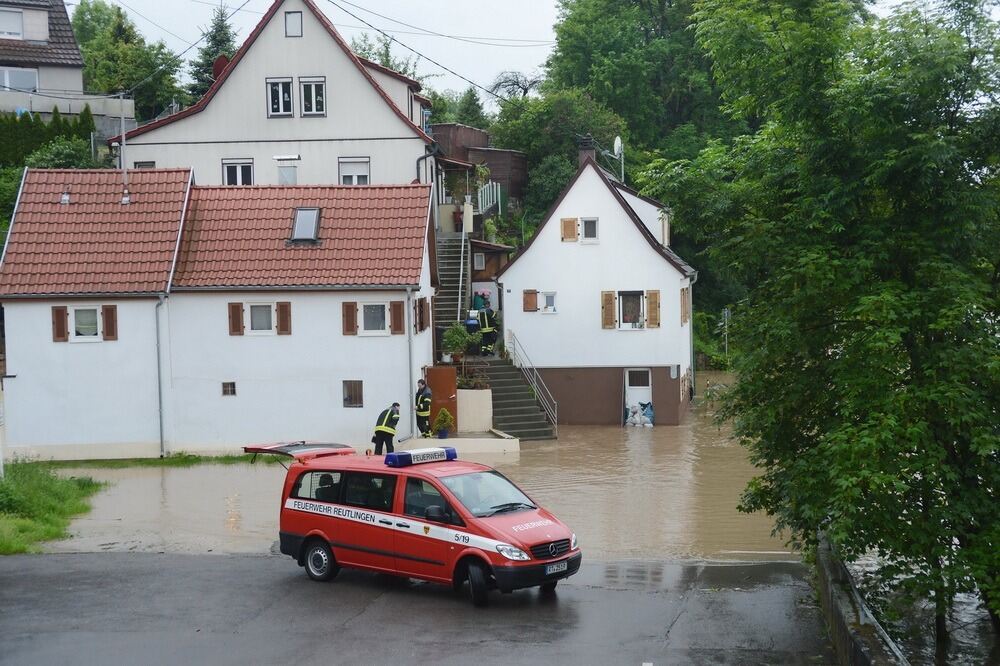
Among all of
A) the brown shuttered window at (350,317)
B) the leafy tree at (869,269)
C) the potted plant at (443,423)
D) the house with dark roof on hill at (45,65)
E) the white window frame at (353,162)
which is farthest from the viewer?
the house with dark roof on hill at (45,65)

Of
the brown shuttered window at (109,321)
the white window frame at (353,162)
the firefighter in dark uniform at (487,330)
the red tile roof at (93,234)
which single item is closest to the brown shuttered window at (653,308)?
the firefighter in dark uniform at (487,330)

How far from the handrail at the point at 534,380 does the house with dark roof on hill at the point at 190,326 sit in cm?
676

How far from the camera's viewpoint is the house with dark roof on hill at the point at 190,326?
2906 centimetres

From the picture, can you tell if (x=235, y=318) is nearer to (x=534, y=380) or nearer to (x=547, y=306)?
(x=534, y=380)

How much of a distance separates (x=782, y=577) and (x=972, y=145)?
6.71 m

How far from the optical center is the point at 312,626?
1320cm

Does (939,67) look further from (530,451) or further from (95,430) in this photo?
(95,430)

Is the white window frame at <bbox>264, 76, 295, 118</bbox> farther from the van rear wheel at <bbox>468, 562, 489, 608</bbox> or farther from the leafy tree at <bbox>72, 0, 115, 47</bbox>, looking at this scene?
the leafy tree at <bbox>72, 0, 115, 47</bbox>

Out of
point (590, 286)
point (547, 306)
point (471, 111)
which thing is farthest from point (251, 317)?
point (471, 111)

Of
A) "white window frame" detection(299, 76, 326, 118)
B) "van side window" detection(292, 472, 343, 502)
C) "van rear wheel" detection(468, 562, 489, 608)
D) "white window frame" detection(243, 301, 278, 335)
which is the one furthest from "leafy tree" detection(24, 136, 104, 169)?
"van rear wheel" detection(468, 562, 489, 608)

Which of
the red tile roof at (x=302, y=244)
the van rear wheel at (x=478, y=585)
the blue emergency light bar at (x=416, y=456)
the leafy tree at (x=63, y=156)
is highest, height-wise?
the leafy tree at (x=63, y=156)

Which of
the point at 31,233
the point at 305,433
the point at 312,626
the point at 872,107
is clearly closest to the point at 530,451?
the point at 305,433

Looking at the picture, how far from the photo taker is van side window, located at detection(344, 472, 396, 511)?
48.8ft

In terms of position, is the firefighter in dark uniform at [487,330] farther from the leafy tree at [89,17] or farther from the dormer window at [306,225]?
the leafy tree at [89,17]
